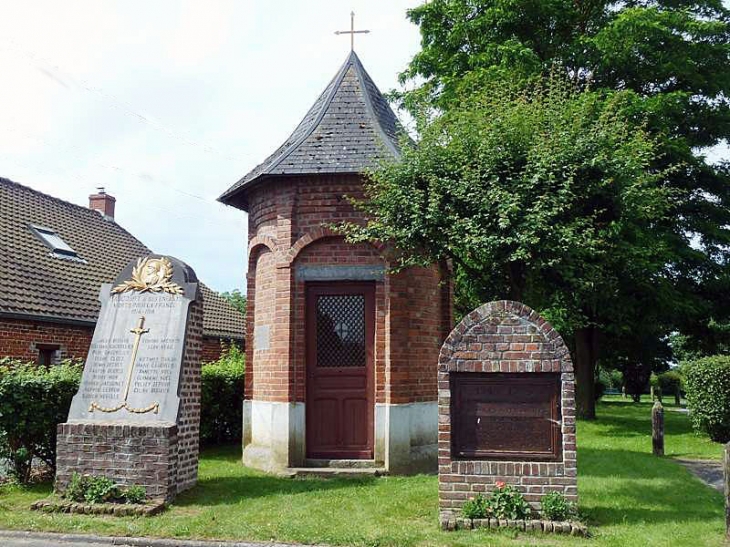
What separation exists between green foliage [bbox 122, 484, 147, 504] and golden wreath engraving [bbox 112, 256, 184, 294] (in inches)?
102

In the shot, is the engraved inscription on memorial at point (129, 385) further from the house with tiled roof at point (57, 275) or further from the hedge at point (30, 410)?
the house with tiled roof at point (57, 275)

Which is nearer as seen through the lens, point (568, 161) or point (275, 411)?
point (568, 161)

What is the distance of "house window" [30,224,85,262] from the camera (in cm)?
1788

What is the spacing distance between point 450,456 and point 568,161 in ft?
12.9

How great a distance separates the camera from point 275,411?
35.0 ft

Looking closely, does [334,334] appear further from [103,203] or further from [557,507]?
[103,203]

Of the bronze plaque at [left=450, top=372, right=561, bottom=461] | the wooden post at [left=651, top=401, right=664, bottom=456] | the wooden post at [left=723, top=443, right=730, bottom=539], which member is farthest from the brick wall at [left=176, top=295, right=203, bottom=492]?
the wooden post at [left=651, top=401, right=664, bottom=456]

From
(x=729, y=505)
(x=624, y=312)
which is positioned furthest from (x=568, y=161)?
(x=624, y=312)

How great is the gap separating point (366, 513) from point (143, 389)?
3289 millimetres

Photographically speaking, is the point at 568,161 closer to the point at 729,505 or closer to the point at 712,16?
the point at 729,505

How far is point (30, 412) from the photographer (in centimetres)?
895

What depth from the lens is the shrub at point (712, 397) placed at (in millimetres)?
15305

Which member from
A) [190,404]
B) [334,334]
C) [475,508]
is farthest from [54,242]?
[475,508]

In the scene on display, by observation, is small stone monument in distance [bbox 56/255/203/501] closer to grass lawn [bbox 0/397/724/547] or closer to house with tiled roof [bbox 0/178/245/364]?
grass lawn [bbox 0/397/724/547]
